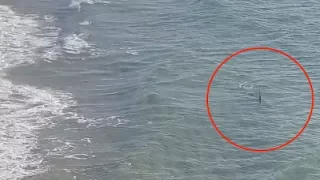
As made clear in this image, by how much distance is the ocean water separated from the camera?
1303 inches

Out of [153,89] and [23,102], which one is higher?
[153,89]

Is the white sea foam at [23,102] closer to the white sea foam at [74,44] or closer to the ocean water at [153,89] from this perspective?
the ocean water at [153,89]

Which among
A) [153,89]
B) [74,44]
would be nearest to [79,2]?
[74,44]

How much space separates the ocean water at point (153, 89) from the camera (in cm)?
3309

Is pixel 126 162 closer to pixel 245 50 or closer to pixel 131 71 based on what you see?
Answer: pixel 131 71

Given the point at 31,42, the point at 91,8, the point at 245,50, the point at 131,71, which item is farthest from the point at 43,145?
the point at 91,8

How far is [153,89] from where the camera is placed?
4078 cm

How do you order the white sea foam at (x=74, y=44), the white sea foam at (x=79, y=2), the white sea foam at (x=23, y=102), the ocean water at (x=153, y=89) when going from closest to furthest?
the white sea foam at (x=23, y=102), the ocean water at (x=153, y=89), the white sea foam at (x=74, y=44), the white sea foam at (x=79, y=2)

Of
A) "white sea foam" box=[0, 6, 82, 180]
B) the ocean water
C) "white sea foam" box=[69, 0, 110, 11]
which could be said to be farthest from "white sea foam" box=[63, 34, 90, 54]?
"white sea foam" box=[69, 0, 110, 11]

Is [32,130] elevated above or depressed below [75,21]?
below

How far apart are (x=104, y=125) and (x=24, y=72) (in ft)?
30.5

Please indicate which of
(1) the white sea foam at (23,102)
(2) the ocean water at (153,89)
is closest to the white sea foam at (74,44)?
(2) the ocean water at (153,89)

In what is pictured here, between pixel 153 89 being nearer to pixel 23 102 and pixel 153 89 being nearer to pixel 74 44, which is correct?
pixel 23 102

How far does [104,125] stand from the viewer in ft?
121
